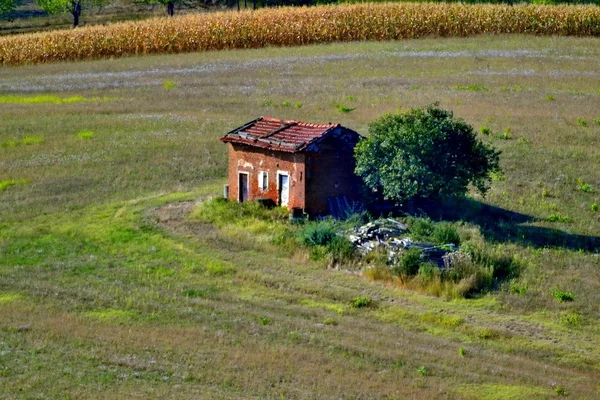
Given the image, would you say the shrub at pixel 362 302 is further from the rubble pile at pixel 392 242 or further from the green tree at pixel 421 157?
the green tree at pixel 421 157

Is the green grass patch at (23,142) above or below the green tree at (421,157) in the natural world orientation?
below

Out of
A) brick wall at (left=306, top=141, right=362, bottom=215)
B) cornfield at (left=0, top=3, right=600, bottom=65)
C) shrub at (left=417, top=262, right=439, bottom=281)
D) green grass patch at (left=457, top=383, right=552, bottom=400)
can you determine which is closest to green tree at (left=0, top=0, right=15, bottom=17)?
cornfield at (left=0, top=3, right=600, bottom=65)

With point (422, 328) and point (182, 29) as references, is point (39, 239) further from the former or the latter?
point (182, 29)

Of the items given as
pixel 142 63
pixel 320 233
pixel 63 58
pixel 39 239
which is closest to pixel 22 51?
pixel 63 58

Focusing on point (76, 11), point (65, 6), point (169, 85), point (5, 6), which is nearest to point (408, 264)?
point (169, 85)

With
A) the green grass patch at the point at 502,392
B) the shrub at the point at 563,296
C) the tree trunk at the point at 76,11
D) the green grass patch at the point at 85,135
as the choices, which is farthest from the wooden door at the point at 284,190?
the tree trunk at the point at 76,11

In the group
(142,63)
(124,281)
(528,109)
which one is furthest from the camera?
(142,63)
